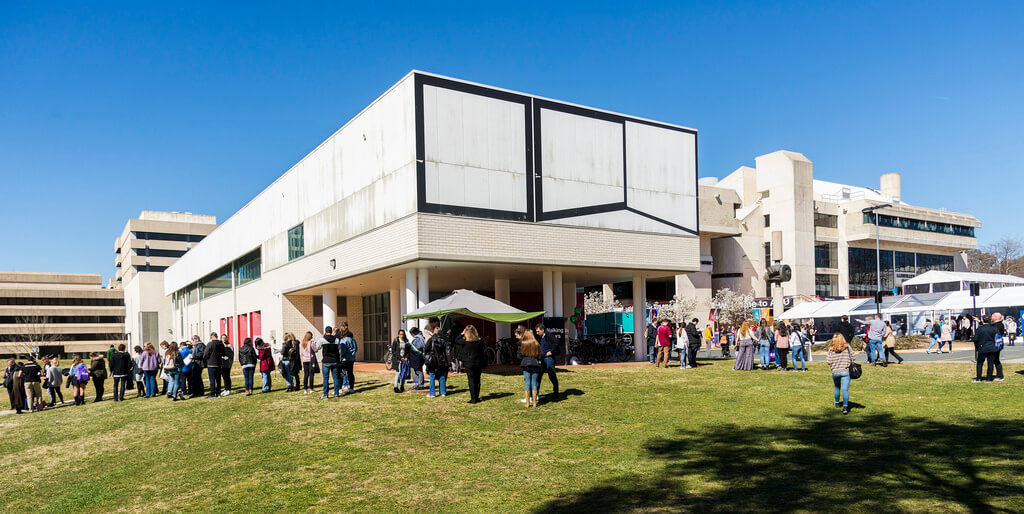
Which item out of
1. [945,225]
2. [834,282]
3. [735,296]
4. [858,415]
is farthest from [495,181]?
[945,225]

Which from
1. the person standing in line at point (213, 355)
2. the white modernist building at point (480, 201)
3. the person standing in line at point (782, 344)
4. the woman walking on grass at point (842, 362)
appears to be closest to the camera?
the woman walking on grass at point (842, 362)

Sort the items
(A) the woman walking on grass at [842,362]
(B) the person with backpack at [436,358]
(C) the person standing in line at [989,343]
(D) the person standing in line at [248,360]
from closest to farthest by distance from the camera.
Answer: (A) the woman walking on grass at [842,362] → (C) the person standing in line at [989,343] → (B) the person with backpack at [436,358] → (D) the person standing in line at [248,360]

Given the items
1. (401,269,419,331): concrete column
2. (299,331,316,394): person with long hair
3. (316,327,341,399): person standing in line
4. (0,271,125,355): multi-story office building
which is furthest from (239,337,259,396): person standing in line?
(0,271,125,355): multi-story office building

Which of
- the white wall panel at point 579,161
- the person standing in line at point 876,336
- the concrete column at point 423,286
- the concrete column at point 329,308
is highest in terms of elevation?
the white wall panel at point 579,161

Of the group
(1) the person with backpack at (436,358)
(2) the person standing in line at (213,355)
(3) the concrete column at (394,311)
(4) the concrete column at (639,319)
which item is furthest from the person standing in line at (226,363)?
(4) the concrete column at (639,319)

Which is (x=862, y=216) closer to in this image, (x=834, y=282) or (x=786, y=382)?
(x=834, y=282)

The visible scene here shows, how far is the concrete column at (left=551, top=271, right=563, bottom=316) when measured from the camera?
82.4ft

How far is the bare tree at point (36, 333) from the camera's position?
298ft

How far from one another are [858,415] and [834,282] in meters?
69.0

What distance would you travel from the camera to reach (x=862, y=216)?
75.2m

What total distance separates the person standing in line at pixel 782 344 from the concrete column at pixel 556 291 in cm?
740

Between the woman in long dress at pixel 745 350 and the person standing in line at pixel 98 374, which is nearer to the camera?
the person standing in line at pixel 98 374

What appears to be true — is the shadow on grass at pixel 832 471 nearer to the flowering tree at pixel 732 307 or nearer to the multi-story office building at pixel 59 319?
the flowering tree at pixel 732 307

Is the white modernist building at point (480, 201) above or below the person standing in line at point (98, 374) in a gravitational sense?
above
